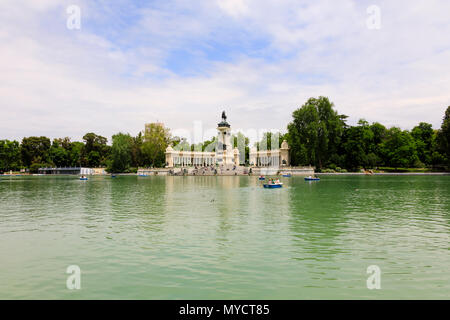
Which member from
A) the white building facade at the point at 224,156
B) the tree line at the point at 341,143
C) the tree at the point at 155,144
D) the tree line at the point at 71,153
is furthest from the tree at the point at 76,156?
the white building facade at the point at 224,156

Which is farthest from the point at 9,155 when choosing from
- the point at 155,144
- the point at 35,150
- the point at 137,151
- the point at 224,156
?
the point at 224,156

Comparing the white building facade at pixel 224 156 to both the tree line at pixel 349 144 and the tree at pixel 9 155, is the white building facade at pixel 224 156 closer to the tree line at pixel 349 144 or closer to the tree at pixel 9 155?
the tree line at pixel 349 144

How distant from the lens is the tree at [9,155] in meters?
141

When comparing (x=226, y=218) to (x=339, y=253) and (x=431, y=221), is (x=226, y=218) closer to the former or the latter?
(x=339, y=253)

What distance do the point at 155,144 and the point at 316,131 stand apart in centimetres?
5921

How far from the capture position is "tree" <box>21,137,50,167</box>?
144125 mm

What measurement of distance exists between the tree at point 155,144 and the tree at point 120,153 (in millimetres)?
6081

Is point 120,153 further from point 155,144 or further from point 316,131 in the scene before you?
point 316,131

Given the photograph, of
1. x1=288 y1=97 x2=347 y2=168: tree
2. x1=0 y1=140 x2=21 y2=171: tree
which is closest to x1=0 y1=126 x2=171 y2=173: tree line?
x1=0 y1=140 x2=21 y2=171: tree

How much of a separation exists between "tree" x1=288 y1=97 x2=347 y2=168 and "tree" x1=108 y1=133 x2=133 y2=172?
189 feet

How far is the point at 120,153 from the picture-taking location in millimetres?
119438

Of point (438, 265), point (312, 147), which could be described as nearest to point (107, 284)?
point (438, 265)

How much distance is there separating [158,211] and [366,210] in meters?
16.0

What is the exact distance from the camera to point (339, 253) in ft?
46.1
